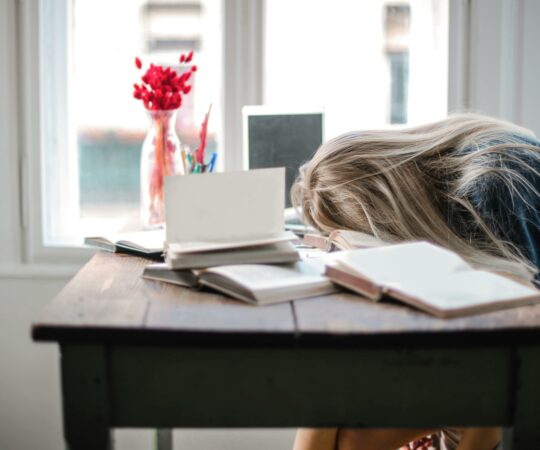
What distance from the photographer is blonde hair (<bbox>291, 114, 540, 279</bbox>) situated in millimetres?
1352

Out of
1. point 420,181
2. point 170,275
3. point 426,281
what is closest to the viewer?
point 426,281

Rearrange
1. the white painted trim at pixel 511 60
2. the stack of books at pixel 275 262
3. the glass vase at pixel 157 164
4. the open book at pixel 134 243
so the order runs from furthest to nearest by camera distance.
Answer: the white painted trim at pixel 511 60 < the glass vase at pixel 157 164 < the open book at pixel 134 243 < the stack of books at pixel 275 262

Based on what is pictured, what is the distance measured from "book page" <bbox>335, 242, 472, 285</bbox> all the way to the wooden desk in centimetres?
12

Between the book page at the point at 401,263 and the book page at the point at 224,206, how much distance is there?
0.17 metres

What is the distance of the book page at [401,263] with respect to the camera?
1.07 m

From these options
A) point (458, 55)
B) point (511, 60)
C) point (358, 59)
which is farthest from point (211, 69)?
point (511, 60)

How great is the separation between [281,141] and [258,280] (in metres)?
0.73

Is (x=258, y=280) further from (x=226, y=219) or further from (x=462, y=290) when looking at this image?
(x=462, y=290)

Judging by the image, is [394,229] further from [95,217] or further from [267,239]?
[95,217]

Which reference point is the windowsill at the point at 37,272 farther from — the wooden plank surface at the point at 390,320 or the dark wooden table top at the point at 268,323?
the wooden plank surface at the point at 390,320

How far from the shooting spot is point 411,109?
2152mm

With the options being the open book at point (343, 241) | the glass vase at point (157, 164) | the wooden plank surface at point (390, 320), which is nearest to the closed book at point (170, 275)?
the wooden plank surface at point (390, 320)

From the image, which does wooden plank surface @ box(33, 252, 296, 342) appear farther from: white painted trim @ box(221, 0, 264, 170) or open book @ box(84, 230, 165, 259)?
white painted trim @ box(221, 0, 264, 170)

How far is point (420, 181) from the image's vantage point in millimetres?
1428
